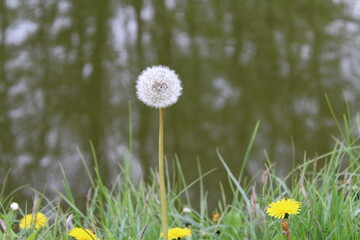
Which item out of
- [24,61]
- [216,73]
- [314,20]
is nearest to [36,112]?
[24,61]

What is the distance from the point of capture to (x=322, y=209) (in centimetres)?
142

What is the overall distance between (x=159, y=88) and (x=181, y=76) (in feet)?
9.66

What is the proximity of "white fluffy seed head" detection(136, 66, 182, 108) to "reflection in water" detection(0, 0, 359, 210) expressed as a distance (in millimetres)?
1902

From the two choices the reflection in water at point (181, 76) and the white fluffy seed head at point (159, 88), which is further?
the reflection in water at point (181, 76)

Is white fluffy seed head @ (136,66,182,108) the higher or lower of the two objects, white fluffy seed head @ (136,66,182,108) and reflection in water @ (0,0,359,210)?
the higher

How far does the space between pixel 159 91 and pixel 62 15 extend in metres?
4.29

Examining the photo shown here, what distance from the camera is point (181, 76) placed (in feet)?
13.3

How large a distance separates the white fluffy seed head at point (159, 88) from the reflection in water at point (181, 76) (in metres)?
1.90

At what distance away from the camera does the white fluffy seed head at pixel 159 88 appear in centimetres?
111

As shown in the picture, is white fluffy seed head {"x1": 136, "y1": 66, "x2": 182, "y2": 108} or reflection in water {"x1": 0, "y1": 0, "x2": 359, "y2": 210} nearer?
white fluffy seed head {"x1": 136, "y1": 66, "x2": 182, "y2": 108}

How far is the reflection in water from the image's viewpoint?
3.39 metres

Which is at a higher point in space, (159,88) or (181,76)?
(159,88)

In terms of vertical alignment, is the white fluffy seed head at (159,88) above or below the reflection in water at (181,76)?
above

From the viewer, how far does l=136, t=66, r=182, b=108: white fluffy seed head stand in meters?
1.11
